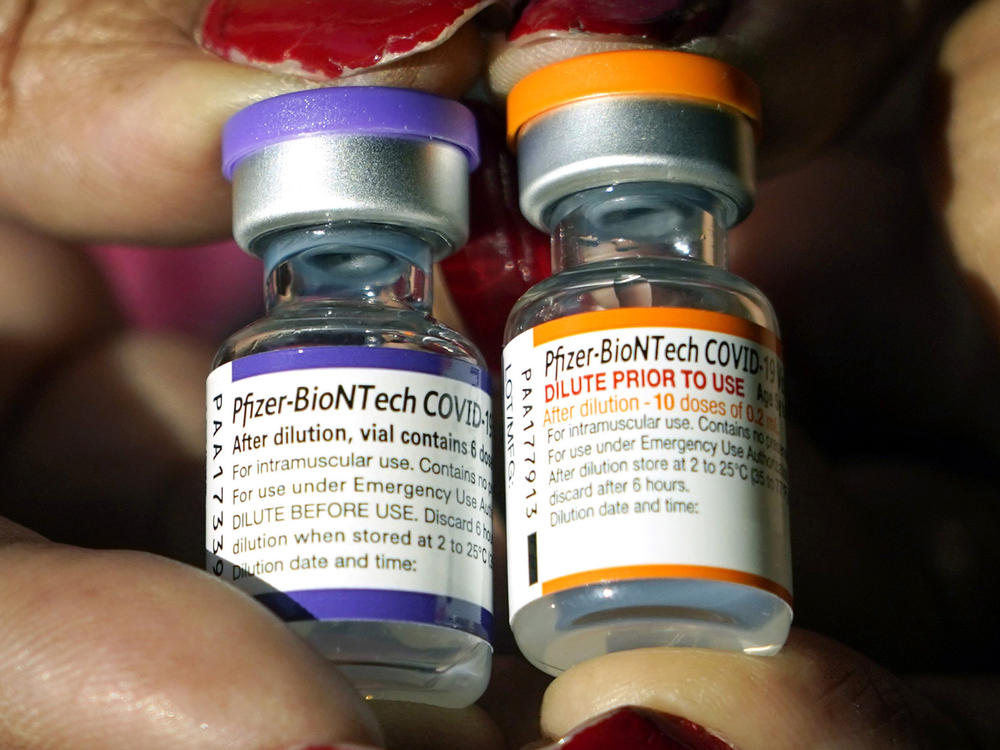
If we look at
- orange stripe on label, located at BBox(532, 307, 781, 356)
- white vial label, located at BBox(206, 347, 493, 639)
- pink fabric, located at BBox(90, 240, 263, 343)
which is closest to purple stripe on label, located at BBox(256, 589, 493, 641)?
white vial label, located at BBox(206, 347, 493, 639)

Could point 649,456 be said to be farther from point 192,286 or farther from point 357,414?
point 192,286

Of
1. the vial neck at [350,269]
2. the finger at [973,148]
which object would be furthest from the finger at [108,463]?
the finger at [973,148]

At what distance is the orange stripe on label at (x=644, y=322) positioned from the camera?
498 mm

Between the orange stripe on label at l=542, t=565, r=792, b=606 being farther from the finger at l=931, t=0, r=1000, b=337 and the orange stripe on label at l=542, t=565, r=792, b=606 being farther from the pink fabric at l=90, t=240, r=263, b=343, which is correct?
the pink fabric at l=90, t=240, r=263, b=343

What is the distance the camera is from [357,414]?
51cm

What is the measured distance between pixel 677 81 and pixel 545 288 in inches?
3.6

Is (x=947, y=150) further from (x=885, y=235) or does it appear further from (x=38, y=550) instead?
(x=38, y=550)

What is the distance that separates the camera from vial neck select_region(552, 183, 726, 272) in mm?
545

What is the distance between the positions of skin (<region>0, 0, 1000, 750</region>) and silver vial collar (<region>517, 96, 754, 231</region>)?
0.06 meters

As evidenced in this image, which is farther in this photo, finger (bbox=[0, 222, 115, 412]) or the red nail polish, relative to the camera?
finger (bbox=[0, 222, 115, 412])

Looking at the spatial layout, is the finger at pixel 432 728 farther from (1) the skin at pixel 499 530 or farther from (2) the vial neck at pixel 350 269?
(2) the vial neck at pixel 350 269

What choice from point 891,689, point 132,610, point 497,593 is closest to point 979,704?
point 891,689

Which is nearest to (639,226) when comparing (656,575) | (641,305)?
(641,305)

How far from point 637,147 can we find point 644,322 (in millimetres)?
66
